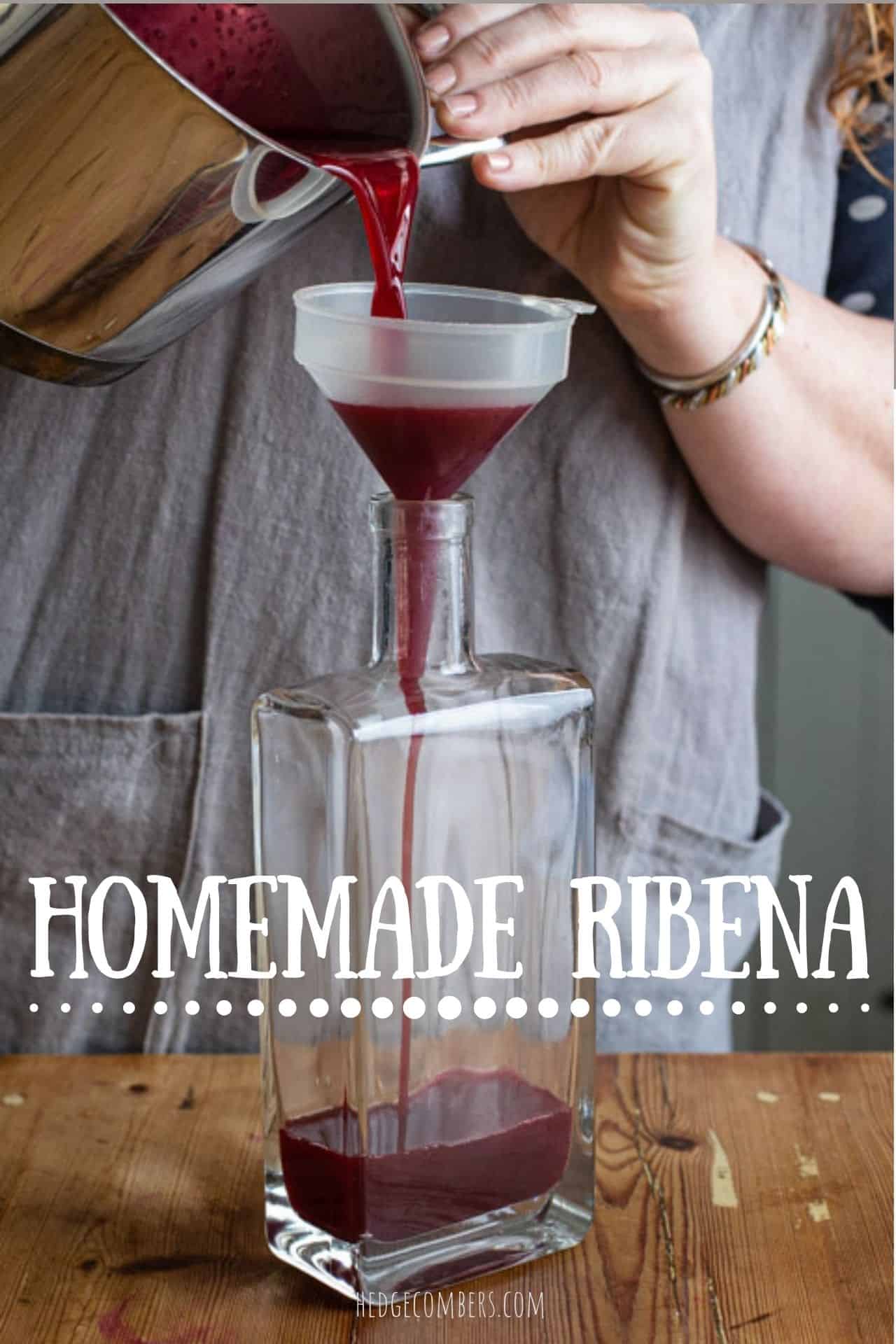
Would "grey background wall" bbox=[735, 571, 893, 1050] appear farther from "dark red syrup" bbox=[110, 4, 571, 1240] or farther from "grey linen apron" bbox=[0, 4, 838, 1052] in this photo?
"dark red syrup" bbox=[110, 4, 571, 1240]

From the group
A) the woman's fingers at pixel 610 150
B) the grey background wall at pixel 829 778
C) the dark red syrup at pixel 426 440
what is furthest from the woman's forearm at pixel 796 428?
the grey background wall at pixel 829 778

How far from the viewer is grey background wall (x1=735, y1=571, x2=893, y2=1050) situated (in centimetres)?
145

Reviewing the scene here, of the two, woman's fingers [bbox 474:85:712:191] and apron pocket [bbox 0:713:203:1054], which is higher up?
woman's fingers [bbox 474:85:712:191]

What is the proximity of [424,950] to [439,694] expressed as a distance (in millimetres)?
96

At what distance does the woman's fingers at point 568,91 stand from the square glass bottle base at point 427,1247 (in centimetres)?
40

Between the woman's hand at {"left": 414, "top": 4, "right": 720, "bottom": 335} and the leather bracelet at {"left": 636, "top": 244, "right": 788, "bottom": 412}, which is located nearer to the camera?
the woman's hand at {"left": 414, "top": 4, "right": 720, "bottom": 335}

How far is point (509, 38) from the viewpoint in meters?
0.58

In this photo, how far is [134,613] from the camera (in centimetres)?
84

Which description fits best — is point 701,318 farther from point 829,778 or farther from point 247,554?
point 829,778

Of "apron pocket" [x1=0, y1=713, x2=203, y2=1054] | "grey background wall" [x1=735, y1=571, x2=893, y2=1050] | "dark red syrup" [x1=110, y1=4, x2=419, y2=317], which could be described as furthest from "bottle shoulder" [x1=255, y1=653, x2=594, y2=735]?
"grey background wall" [x1=735, y1=571, x2=893, y2=1050]

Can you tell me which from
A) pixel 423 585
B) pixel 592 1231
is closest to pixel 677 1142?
pixel 592 1231

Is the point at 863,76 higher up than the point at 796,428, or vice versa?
the point at 863,76

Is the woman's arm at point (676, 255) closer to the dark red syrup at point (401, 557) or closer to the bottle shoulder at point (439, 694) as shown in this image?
the dark red syrup at point (401, 557)

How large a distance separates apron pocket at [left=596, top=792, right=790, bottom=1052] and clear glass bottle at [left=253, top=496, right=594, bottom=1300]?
248 mm
